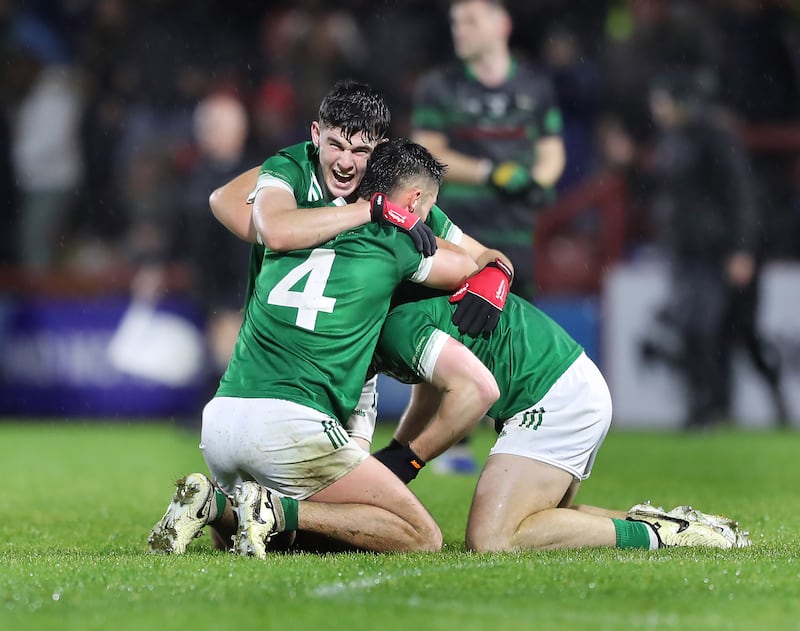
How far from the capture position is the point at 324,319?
5.42 meters

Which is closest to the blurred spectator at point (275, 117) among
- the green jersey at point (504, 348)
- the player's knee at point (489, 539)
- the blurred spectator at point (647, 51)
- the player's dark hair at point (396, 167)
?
the blurred spectator at point (647, 51)

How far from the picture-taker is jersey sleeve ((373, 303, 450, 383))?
550cm

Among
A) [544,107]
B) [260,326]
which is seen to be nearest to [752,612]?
[260,326]

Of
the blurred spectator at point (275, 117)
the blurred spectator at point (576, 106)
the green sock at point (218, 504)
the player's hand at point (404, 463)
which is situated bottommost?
the green sock at point (218, 504)

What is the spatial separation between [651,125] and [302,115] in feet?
11.7

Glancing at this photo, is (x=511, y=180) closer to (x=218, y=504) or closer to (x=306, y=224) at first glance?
(x=306, y=224)

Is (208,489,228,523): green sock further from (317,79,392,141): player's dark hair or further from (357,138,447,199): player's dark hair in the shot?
(317,79,392,141): player's dark hair

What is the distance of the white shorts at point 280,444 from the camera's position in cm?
533

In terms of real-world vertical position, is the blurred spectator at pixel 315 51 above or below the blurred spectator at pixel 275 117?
above

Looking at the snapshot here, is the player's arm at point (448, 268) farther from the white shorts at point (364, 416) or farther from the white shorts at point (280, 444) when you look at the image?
the white shorts at point (280, 444)

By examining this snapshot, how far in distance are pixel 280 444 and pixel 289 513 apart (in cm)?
27

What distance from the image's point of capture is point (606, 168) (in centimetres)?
1423

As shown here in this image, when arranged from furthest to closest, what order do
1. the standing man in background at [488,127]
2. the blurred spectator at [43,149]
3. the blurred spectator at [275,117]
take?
1. the blurred spectator at [43,149]
2. the blurred spectator at [275,117]
3. the standing man in background at [488,127]

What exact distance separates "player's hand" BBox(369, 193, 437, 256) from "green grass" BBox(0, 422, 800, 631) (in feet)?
4.02
